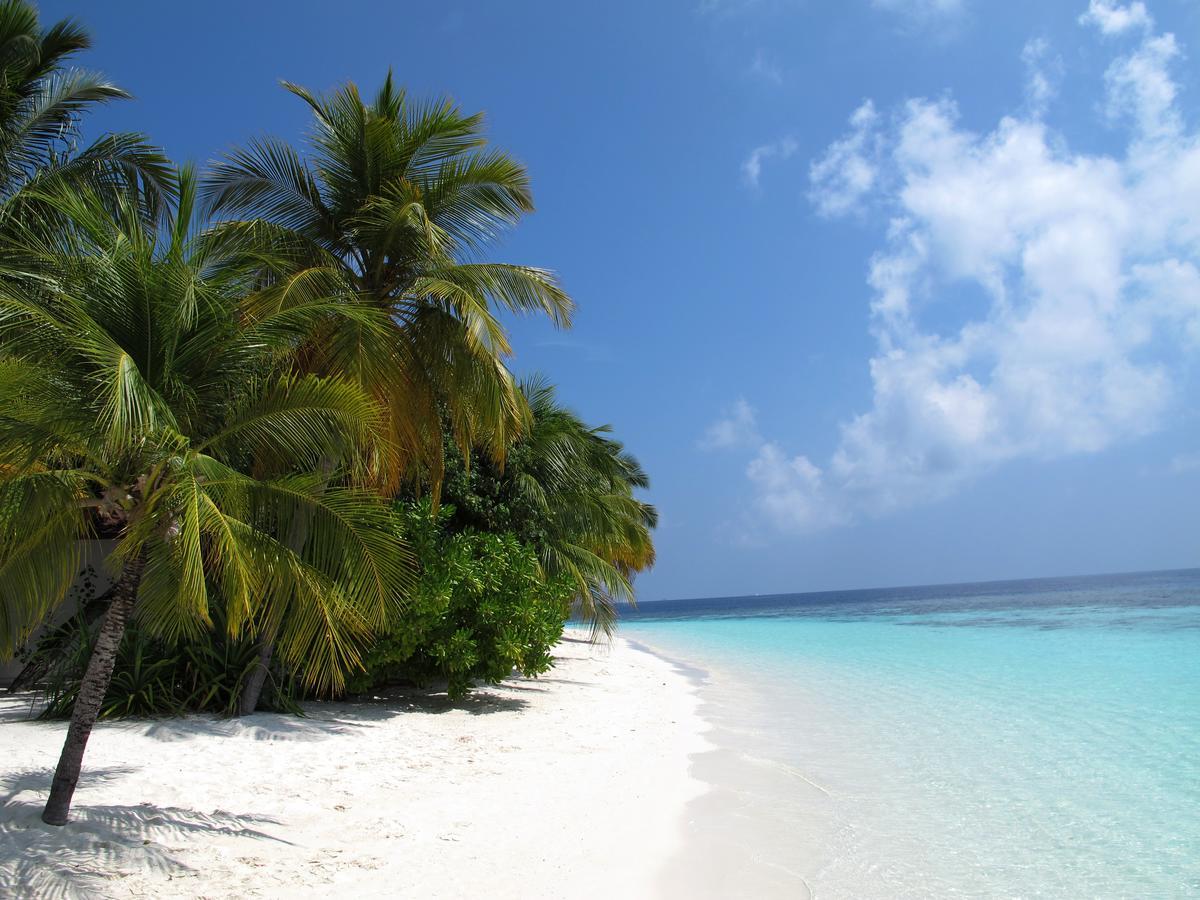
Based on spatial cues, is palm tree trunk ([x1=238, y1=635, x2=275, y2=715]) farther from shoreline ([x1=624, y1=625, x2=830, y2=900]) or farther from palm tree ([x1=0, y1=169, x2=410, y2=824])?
shoreline ([x1=624, y1=625, x2=830, y2=900])

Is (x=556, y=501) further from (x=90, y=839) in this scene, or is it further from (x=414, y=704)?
(x=90, y=839)

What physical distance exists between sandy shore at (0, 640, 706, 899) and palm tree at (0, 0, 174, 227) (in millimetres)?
6530

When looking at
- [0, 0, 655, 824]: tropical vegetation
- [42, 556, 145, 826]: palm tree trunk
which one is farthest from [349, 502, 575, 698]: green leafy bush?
[42, 556, 145, 826]: palm tree trunk

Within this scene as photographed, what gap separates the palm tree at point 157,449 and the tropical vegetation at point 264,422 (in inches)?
0.7

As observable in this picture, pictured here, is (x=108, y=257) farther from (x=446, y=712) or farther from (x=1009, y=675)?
(x=1009, y=675)

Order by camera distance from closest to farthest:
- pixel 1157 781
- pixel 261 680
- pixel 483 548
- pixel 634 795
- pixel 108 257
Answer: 1. pixel 108 257
2. pixel 634 795
3. pixel 1157 781
4. pixel 261 680
5. pixel 483 548

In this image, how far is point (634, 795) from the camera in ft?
19.6

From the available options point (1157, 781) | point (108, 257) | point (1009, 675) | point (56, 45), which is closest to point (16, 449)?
point (108, 257)

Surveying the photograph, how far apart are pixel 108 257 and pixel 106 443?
110 cm

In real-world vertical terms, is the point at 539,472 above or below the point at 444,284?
below

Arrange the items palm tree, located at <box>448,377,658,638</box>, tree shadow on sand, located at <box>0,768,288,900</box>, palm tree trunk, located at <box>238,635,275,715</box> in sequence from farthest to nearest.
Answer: palm tree, located at <box>448,377,658,638</box> < palm tree trunk, located at <box>238,635,275,715</box> < tree shadow on sand, located at <box>0,768,288,900</box>

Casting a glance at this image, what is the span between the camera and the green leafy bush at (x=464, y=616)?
8523mm

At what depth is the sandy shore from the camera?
12.9 feet

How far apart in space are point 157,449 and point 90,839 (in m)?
2.12
